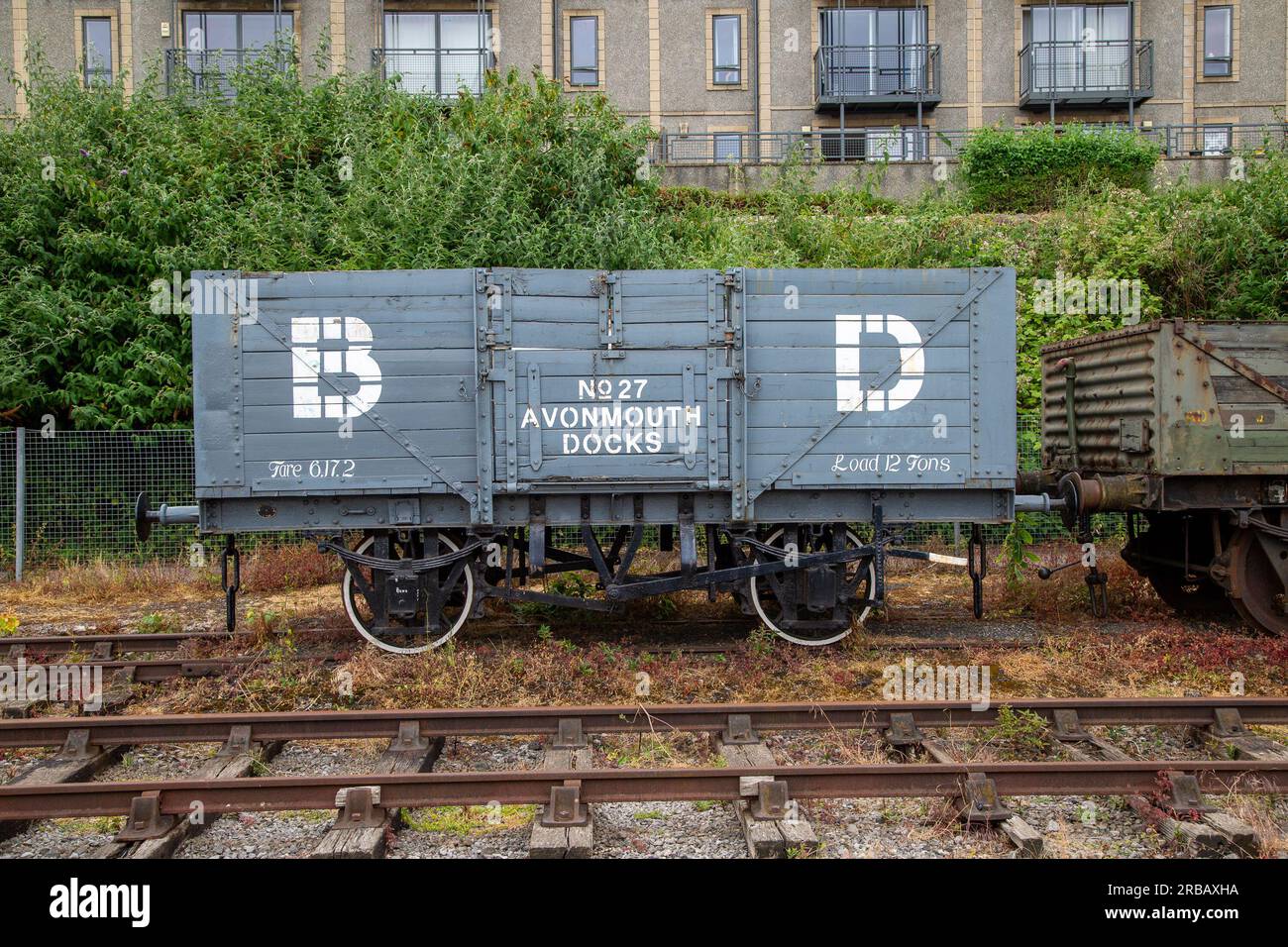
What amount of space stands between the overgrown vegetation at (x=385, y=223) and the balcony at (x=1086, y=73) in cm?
919

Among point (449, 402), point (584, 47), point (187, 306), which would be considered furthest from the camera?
point (584, 47)

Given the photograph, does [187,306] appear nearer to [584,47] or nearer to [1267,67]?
[584,47]

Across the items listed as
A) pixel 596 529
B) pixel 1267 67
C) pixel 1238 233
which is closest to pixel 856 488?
pixel 596 529

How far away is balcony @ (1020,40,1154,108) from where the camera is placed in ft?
86.7

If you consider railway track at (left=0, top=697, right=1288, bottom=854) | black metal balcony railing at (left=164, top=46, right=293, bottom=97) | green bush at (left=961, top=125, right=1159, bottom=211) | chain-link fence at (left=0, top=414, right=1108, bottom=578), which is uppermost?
black metal balcony railing at (left=164, top=46, right=293, bottom=97)

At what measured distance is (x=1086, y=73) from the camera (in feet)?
88.0

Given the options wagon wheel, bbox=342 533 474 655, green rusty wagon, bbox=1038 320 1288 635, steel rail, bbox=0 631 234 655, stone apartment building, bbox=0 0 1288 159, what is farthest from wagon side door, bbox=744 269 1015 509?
stone apartment building, bbox=0 0 1288 159

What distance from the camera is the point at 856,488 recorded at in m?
8.39

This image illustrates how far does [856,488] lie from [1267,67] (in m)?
27.4

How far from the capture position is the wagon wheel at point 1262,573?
8930mm

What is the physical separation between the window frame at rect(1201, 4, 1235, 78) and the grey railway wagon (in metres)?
25.3

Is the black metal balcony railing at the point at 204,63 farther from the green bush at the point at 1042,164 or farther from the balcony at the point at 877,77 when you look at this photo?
the green bush at the point at 1042,164

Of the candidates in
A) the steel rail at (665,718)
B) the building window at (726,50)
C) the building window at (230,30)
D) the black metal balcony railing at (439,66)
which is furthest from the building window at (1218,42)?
the steel rail at (665,718)

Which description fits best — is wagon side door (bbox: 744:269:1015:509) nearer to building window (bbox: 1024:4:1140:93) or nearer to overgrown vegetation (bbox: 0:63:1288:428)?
overgrown vegetation (bbox: 0:63:1288:428)
